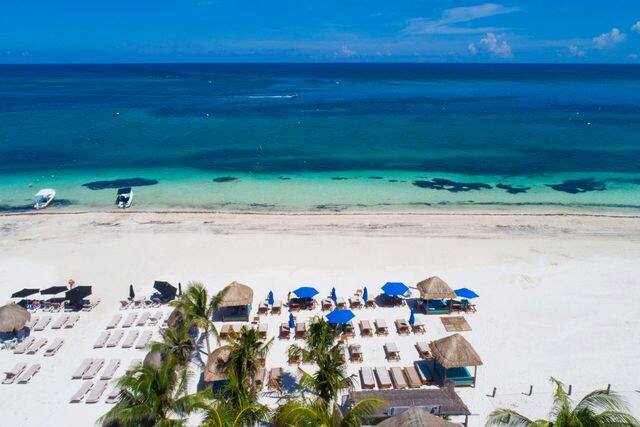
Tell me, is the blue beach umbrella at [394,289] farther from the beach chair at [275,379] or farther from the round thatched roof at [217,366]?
the round thatched roof at [217,366]

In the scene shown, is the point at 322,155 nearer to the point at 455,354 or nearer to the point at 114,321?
the point at 114,321

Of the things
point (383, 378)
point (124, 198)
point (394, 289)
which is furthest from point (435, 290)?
point (124, 198)

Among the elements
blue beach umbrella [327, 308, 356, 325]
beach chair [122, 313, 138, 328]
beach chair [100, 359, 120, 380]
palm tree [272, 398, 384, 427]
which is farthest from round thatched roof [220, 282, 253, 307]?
palm tree [272, 398, 384, 427]

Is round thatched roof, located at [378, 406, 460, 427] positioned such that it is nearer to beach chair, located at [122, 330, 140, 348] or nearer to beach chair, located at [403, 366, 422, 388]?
beach chair, located at [403, 366, 422, 388]

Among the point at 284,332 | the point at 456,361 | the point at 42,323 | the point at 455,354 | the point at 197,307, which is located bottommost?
the point at 42,323

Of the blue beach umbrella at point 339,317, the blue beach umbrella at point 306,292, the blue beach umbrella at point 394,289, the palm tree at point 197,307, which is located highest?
the palm tree at point 197,307

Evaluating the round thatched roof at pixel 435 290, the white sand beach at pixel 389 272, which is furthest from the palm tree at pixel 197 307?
the round thatched roof at pixel 435 290
